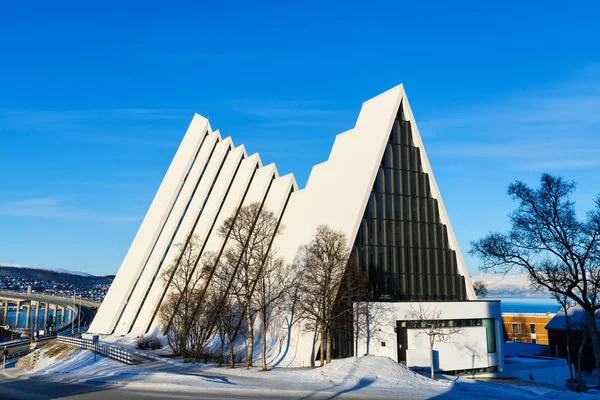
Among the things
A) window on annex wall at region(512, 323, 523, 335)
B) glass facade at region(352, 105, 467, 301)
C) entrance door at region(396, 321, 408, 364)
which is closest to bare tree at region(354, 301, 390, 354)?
entrance door at region(396, 321, 408, 364)

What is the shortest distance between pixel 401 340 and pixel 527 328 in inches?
2320

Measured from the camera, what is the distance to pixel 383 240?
3881 cm

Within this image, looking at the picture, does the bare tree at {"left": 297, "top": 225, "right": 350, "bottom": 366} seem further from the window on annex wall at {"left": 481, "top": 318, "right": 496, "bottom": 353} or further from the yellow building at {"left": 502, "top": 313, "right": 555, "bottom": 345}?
the yellow building at {"left": 502, "top": 313, "right": 555, "bottom": 345}

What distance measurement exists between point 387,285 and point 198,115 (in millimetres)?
41720

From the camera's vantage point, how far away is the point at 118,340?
4962 centimetres

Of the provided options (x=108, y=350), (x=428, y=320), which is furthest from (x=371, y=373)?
(x=108, y=350)

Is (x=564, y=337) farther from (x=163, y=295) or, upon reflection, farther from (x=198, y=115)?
(x=198, y=115)

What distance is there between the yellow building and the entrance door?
55.1 metres

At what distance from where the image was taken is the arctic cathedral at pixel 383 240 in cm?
3506

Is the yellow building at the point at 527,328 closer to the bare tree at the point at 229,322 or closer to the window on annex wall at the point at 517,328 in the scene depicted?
the window on annex wall at the point at 517,328

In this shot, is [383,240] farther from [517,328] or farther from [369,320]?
[517,328]

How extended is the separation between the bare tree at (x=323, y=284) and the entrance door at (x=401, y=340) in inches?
194

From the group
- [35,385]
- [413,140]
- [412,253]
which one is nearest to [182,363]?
[35,385]

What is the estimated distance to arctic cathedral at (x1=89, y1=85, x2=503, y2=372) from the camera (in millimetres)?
35062
